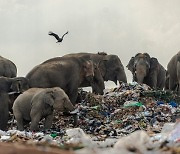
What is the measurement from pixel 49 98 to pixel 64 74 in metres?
4.35

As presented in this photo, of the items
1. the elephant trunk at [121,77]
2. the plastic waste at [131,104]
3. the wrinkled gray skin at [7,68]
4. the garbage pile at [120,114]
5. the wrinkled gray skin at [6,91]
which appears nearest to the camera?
the garbage pile at [120,114]

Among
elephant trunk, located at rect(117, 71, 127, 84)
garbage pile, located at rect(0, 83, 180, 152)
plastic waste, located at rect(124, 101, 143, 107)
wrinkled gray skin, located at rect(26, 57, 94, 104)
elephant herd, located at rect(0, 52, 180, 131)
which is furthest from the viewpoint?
elephant trunk, located at rect(117, 71, 127, 84)

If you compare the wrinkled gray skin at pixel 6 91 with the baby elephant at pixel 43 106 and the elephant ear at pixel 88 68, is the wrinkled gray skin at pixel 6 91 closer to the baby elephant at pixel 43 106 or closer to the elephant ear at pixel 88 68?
the baby elephant at pixel 43 106

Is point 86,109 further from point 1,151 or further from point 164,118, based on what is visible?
point 1,151

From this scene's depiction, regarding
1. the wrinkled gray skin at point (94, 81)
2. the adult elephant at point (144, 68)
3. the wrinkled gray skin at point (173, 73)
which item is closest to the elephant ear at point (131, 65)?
the adult elephant at point (144, 68)

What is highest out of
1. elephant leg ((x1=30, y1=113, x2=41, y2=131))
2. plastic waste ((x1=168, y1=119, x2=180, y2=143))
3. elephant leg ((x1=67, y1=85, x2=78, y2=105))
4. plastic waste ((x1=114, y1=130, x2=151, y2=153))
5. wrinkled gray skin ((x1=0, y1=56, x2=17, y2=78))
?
plastic waste ((x1=114, y1=130, x2=151, y2=153))

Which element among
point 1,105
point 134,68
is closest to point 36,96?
point 1,105

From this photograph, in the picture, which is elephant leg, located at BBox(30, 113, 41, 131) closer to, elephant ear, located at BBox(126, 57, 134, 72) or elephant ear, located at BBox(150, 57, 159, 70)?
elephant ear, located at BBox(150, 57, 159, 70)

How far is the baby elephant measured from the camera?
12.6 m

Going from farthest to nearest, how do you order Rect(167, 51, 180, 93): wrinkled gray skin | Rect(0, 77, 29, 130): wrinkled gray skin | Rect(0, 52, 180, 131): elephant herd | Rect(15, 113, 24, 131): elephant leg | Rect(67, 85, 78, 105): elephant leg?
1. Rect(167, 51, 180, 93): wrinkled gray skin
2. Rect(67, 85, 78, 105): elephant leg
3. Rect(0, 77, 29, 130): wrinkled gray skin
4. Rect(15, 113, 24, 131): elephant leg
5. Rect(0, 52, 180, 131): elephant herd

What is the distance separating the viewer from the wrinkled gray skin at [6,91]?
13906mm

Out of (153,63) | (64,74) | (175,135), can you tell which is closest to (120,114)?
(64,74)

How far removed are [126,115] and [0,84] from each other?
3.32 m

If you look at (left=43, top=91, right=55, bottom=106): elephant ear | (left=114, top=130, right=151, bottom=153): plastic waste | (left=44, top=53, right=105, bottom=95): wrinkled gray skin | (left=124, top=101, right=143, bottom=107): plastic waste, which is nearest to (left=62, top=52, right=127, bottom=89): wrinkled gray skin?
(left=44, top=53, right=105, bottom=95): wrinkled gray skin
